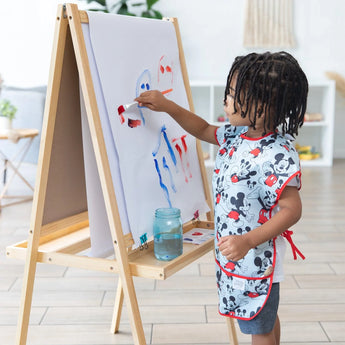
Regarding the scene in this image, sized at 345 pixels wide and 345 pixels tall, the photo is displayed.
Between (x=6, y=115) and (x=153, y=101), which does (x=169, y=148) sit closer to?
(x=153, y=101)

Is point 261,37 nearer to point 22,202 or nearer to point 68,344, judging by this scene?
point 22,202

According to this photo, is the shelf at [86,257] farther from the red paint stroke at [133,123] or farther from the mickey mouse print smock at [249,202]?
the red paint stroke at [133,123]

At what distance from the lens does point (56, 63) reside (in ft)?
4.33

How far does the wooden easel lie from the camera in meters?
1.28

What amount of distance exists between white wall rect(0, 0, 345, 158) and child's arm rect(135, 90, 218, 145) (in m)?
4.40

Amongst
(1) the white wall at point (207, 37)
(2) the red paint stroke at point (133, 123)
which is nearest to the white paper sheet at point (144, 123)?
(2) the red paint stroke at point (133, 123)

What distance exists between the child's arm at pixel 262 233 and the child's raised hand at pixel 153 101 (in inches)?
16.9

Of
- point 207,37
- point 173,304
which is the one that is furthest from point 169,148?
point 207,37

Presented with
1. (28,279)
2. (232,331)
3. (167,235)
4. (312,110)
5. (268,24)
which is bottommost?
(312,110)

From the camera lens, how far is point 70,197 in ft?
5.16

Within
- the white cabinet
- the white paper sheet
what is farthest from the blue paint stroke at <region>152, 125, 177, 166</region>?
the white cabinet

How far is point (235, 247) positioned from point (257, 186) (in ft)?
0.51

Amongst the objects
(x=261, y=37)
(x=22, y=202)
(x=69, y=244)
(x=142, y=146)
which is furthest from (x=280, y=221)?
(x=261, y=37)

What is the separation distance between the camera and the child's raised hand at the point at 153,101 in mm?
1450
